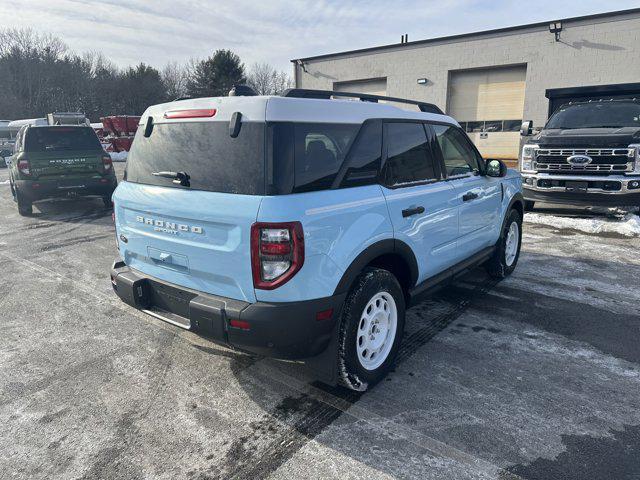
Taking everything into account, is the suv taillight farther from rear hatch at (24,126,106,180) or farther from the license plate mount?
rear hatch at (24,126,106,180)

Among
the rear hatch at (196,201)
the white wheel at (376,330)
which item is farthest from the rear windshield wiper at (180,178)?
the white wheel at (376,330)

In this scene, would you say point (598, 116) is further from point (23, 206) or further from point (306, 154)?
point (23, 206)

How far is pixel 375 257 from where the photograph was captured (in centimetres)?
303

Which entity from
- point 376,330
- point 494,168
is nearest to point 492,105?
point 494,168

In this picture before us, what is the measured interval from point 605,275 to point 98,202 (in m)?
11.0

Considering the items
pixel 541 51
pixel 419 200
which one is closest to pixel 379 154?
pixel 419 200

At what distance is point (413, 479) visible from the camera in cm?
232

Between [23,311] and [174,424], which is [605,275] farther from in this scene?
[23,311]

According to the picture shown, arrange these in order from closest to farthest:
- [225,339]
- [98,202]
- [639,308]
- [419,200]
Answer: [225,339] → [419,200] → [639,308] → [98,202]

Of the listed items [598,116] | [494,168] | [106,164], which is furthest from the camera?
[106,164]

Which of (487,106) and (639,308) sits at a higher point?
(487,106)

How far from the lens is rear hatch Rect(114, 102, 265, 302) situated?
2.60 meters

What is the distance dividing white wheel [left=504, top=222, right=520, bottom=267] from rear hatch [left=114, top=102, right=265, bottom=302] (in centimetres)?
382

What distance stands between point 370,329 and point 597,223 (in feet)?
22.9
